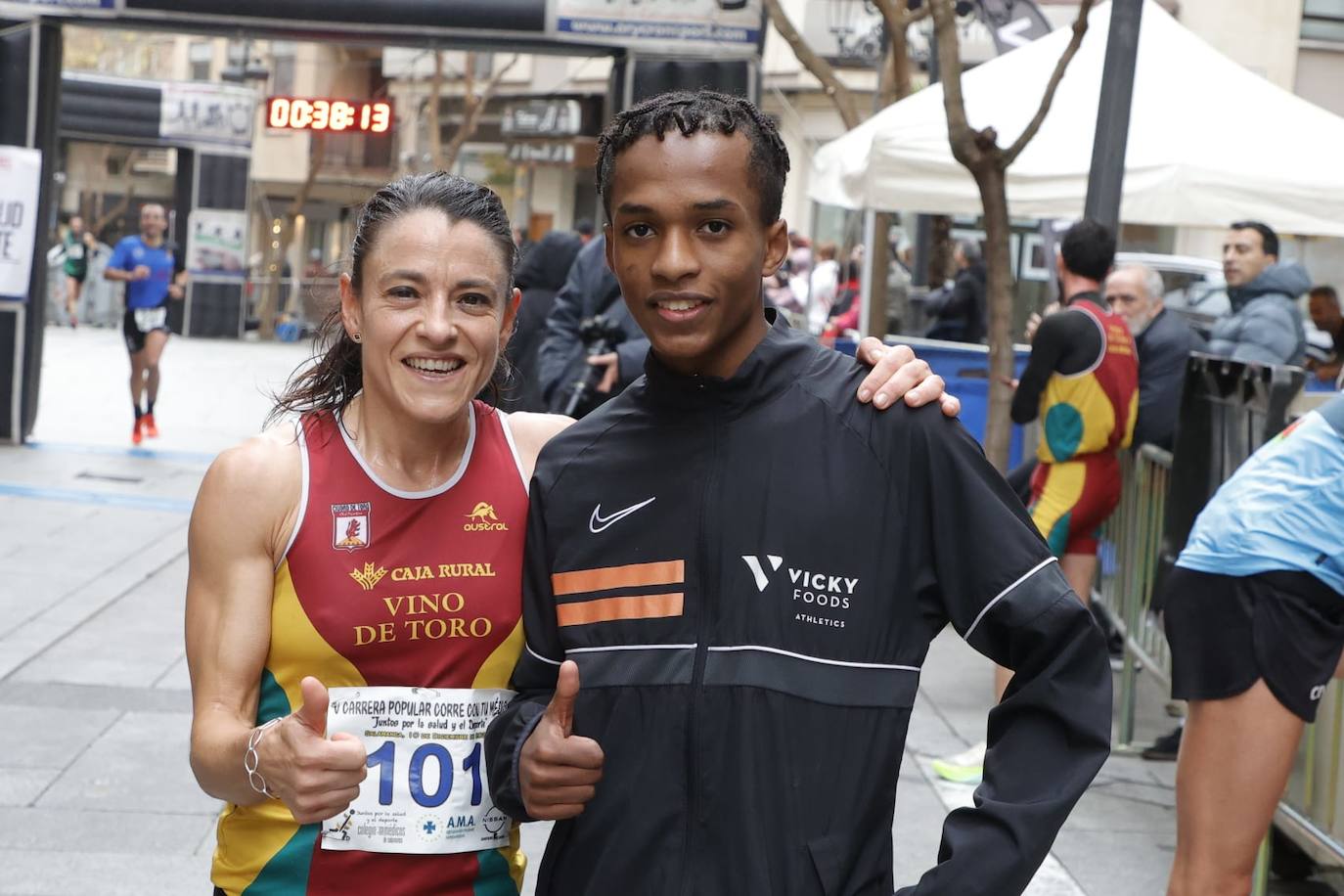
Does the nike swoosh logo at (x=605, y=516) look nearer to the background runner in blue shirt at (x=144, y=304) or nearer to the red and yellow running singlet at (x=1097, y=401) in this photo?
the red and yellow running singlet at (x=1097, y=401)

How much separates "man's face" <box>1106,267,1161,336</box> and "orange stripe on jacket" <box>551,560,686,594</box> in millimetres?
6425

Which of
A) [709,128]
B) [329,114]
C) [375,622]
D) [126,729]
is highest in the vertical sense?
[329,114]

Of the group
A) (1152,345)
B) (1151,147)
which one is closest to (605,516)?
(1152,345)

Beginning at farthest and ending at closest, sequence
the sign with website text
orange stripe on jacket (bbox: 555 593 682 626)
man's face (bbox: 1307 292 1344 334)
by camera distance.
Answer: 1. man's face (bbox: 1307 292 1344 334)
2. the sign with website text
3. orange stripe on jacket (bbox: 555 593 682 626)

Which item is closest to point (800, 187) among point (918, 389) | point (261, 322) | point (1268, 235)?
point (261, 322)

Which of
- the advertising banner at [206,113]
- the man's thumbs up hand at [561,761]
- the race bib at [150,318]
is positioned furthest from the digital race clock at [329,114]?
the man's thumbs up hand at [561,761]

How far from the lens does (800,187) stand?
115 feet

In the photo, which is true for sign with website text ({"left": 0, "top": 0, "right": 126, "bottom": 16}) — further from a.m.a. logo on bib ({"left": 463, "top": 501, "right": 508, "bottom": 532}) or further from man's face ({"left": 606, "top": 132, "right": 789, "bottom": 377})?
man's face ({"left": 606, "top": 132, "right": 789, "bottom": 377})

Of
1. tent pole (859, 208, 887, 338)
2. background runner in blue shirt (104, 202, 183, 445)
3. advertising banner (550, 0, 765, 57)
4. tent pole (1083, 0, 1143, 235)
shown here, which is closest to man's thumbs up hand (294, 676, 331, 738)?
tent pole (1083, 0, 1143, 235)

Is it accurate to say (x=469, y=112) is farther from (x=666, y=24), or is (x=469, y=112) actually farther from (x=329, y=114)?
(x=666, y=24)

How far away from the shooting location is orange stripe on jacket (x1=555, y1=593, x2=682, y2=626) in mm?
2199

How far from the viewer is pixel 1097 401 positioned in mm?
6938

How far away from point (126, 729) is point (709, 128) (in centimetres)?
477

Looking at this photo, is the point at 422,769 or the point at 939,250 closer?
the point at 422,769
